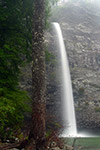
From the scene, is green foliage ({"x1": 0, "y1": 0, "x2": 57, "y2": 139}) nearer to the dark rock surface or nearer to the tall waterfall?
the dark rock surface

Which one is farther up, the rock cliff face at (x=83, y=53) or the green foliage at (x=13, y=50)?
the green foliage at (x=13, y=50)

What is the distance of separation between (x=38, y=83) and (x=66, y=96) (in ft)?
53.9

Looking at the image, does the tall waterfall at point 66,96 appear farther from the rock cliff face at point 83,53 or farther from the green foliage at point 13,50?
the green foliage at point 13,50

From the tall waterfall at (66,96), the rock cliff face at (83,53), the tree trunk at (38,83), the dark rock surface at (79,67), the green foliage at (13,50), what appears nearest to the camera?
the tree trunk at (38,83)

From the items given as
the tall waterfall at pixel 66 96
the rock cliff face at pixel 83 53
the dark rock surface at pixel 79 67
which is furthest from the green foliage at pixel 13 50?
the rock cliff face at pixel 83 53

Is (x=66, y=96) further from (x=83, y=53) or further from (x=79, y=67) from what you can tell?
(x=83, y=53)

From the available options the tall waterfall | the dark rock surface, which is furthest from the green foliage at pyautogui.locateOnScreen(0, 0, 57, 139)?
the tall waterfall

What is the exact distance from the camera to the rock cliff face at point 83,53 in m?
21.8

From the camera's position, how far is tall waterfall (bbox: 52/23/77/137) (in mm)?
19991

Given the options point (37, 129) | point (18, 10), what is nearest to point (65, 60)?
point (18, 10)

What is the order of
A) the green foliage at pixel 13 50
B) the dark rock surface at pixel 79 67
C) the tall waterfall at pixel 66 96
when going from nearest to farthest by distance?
the green foliage at pixel 13 50 < the tall waterfall at pixel 66 96 < the dark rock surface at pixel 79 67

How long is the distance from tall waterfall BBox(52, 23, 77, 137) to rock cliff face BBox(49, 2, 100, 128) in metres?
0.48

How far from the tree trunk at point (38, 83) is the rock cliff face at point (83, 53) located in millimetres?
15509

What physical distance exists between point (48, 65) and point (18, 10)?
603 inches
